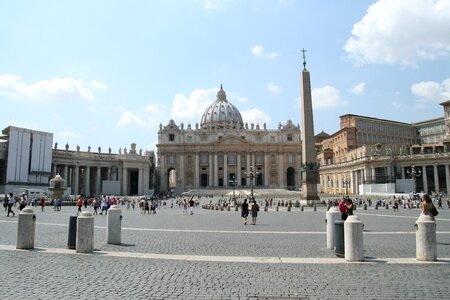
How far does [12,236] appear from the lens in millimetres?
12422

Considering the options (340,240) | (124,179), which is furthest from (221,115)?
(340,240)

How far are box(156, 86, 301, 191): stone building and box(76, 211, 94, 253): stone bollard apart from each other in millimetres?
93840

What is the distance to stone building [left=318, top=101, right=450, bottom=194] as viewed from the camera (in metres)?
58.5

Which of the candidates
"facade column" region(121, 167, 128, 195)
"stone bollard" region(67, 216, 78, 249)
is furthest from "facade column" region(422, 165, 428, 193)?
"stone bollard" region(67, 216, 78, 249)

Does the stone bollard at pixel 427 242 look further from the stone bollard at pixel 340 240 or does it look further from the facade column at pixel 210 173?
the facade column at pixel 210 173

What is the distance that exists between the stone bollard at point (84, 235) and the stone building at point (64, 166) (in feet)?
170

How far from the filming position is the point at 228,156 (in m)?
106

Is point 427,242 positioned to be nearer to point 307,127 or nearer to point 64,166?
point 307,127

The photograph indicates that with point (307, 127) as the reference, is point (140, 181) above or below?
below

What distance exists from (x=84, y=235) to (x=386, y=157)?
60092 millimetres

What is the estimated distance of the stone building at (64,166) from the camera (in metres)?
57.9

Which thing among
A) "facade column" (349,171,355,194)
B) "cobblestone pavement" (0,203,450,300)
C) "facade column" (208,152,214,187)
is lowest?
"cobblestone pavement" (0,203,450,300)

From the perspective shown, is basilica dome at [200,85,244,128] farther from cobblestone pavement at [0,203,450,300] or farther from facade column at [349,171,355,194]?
cobblestone pavement at [0,203,450,300]

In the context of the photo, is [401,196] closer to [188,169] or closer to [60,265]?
[60,265]
